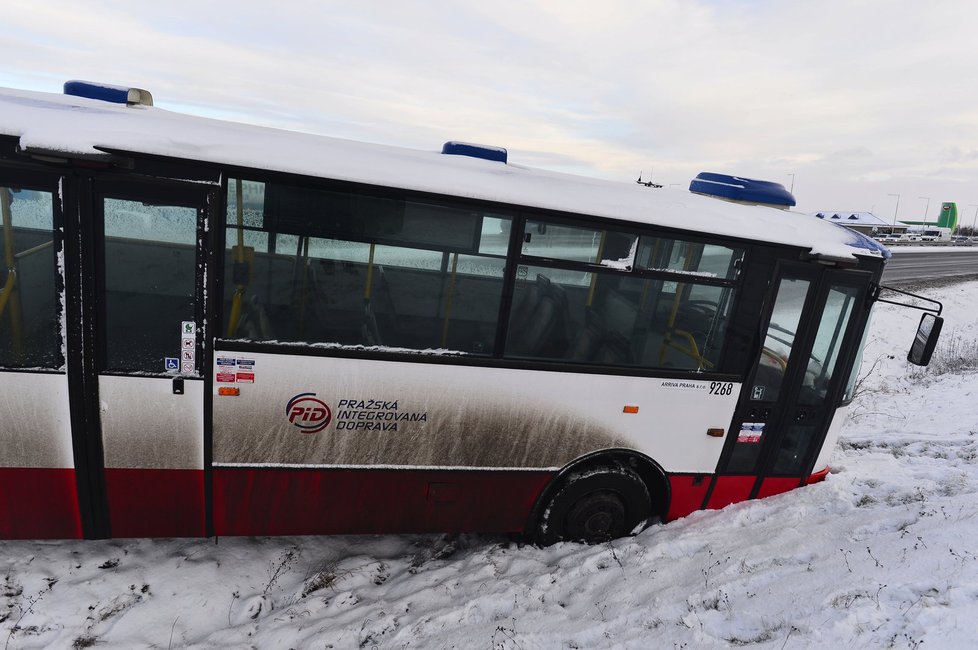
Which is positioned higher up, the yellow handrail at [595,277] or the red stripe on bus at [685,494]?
the yellow handrail at [595,277]

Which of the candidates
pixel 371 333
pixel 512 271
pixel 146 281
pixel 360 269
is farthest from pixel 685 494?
pixel 146 281

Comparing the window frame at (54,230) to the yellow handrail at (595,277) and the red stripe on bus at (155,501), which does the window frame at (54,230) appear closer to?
the red stripe on bus at (155,501)

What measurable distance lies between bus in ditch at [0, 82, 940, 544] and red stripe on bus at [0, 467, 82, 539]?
17mm

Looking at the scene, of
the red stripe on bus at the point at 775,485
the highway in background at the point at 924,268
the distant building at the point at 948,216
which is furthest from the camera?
the distant building at the point at 948,216

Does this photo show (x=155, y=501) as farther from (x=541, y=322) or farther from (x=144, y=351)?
(x=541, y=322)

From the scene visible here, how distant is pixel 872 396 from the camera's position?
33.2ft

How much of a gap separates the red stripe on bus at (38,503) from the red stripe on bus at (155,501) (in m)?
0.24

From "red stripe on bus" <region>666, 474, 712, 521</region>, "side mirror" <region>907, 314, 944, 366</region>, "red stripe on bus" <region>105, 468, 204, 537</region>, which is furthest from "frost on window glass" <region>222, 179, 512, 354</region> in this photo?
"side mirror" <region>907, 314, 944, 366</region>

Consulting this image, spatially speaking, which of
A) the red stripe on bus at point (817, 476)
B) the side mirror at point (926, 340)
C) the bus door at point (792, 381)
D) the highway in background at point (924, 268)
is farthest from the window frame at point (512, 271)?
the highway in background at point (924, 268)

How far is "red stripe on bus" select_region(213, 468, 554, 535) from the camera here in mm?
4098

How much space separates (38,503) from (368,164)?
323 centimetres

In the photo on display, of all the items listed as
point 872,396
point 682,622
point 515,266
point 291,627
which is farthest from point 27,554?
point 872,396

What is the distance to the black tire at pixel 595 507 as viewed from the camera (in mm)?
4770

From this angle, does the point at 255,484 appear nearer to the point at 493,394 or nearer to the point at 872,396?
the point at 493,394
